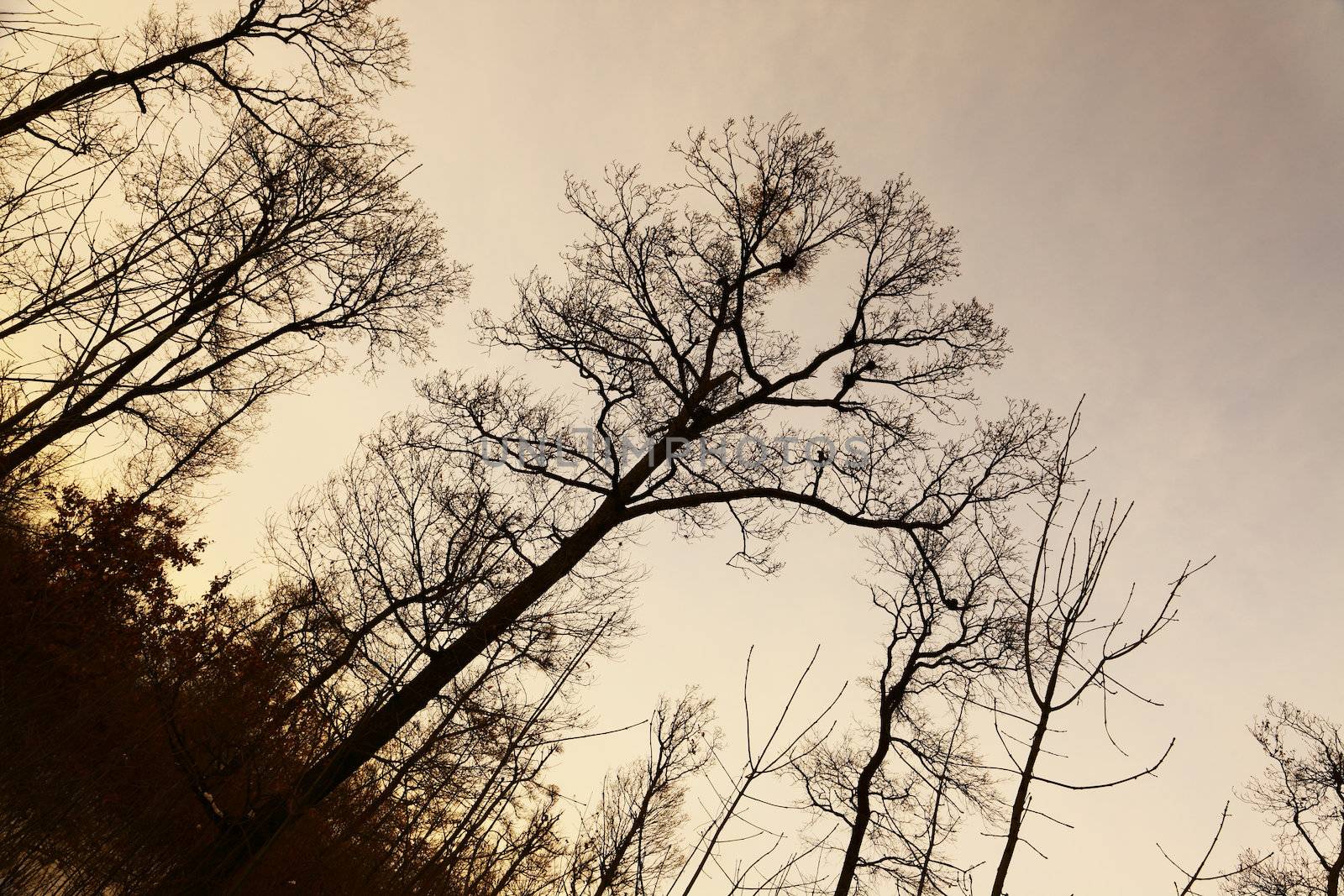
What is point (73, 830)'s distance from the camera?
2.92 m

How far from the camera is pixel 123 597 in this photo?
6.94 m

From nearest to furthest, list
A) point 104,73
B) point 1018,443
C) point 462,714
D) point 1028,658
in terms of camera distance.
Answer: point 1028,658 < point 104,73 < point 462,714 < point 1018,443

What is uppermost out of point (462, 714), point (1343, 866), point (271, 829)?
point (1343, 866)

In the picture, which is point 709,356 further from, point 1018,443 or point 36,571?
point 36,571

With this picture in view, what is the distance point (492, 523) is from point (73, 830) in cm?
349

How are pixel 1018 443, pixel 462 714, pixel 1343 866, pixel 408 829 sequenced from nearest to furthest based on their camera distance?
pixel 408 829
pixel 462 714
pixel 1018 443
pixel 1343 866

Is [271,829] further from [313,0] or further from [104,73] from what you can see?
[313,0]

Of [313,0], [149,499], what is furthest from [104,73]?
[149,499]

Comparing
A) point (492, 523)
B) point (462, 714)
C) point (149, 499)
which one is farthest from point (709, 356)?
point (149, 499)

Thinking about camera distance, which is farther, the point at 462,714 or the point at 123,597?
the point at 462,714

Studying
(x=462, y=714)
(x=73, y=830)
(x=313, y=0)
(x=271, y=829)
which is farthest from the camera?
(x=462, y=714)

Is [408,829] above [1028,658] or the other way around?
the other way around

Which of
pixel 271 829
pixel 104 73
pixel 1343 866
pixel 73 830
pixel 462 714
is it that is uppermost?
pixel 1343 866

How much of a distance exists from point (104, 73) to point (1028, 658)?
8.02m
